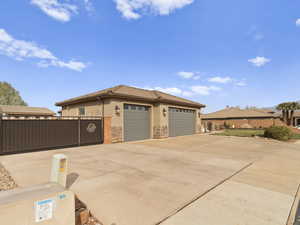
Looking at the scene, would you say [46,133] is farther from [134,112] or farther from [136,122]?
[136,122]

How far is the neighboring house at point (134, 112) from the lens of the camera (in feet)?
36.7

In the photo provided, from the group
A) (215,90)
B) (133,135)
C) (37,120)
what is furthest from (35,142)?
(215,90)

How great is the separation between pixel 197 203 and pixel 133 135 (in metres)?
9.77

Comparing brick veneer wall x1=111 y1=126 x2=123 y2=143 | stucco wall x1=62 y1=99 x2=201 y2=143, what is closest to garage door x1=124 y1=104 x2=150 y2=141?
stucco wall x1=62 y1=99 x2=201 y2=143

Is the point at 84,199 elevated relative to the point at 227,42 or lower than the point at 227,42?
lower

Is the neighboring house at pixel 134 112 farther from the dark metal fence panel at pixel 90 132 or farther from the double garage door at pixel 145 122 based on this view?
the dark metal fence panel at pixel 90 132

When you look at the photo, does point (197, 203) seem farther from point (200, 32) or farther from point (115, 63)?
point (115, 63)

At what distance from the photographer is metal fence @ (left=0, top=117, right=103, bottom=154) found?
7.33 metres

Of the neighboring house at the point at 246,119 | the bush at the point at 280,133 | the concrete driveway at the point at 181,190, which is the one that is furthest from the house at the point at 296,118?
the concrete driveway at the point at 181,190

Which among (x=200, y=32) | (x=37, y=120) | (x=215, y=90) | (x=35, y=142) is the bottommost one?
(x=35, y=142)

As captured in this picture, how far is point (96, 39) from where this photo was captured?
41.1 feet

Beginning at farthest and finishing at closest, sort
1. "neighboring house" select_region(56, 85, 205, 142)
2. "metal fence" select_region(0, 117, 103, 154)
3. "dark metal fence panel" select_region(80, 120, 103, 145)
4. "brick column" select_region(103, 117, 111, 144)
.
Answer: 1. "neighboring house" select_region(56, 85, 205, 142)
2. "brick column" select_region(103, 117, 111, 144)
3. "dark metal fence panel" select_region(80, 120, 103, 145)
4. "metal fence" select_region(0, 117, 103, 154)

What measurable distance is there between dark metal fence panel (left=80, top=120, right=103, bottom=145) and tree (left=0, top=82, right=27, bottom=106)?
43944mm

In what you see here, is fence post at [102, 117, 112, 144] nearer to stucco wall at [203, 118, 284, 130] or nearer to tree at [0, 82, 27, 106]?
stucco wall at [203, 118, 284, 130]
